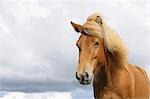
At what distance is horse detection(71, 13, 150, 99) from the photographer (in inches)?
284

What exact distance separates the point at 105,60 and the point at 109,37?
42 cm

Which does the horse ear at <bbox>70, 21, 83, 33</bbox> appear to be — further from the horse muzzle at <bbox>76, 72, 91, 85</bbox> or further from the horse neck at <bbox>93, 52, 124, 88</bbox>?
the horse muzzle at <bbox>76, 72, 91, 85</bbox>

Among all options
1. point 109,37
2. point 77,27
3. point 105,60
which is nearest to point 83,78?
point 105,60

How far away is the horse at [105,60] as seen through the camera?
23.7ft

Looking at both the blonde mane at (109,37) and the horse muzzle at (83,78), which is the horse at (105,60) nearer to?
the blonde mane at (109,37)

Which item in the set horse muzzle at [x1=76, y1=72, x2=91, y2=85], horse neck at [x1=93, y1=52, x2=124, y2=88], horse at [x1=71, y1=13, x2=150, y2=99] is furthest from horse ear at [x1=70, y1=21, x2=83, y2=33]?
horse muzzle at [x1=76, y1=72, x2=91, y2=85]

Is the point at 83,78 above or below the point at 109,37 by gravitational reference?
below

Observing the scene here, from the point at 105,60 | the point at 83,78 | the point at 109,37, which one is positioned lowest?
the point at 83,78

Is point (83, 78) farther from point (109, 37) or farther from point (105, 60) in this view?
point (109, 37)

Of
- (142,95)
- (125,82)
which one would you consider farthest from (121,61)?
(142,95)

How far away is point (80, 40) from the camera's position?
7285mm

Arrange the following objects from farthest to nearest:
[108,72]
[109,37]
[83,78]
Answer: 1. [108,72]
2. [109,37]
3. [83,78]

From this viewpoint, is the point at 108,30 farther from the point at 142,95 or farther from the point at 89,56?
the point at 142,95

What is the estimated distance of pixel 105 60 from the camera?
7598 millimetres
